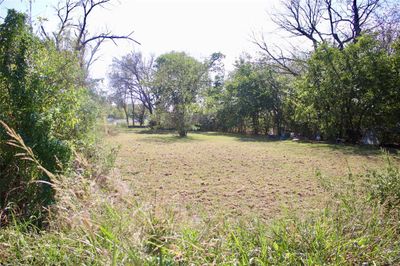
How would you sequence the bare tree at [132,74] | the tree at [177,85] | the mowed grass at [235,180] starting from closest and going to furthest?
the mowed grass at [235,180]
the tree at [177,85]
the bare tree at [132,74]

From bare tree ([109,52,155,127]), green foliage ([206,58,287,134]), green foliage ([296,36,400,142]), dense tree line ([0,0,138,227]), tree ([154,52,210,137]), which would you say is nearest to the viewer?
dense tree line ([0,0,138,227])

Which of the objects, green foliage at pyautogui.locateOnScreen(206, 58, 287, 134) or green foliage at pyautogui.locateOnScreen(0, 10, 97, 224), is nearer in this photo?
green foliage at pyautogui.locateOnScreen(0, 10, 97, 224)

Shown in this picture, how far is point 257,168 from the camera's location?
20.7 feet

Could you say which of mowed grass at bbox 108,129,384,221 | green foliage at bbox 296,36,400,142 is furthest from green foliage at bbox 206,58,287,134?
mowed grass at bbox 108,129,384,221

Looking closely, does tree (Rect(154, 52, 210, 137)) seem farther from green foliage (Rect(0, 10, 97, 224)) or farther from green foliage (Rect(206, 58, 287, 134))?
green foliage (Rect(0, 10, 97, 224))

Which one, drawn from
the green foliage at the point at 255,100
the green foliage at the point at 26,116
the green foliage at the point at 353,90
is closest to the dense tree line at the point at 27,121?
the green foliage at the point at 26,116

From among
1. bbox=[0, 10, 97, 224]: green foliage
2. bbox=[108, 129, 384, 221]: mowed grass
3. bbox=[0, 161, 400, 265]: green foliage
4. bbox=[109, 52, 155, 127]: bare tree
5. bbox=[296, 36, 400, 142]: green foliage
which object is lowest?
bbox=[108, 129, 384, 221]: mowed grass

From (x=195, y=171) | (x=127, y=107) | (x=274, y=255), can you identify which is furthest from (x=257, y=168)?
(x=127, y=107)

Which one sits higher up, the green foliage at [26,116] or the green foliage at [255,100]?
the green foliage at [255,100]

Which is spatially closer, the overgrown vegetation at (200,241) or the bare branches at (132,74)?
the overgrown vegetation at (200,241)

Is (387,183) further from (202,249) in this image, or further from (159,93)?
(159,93)

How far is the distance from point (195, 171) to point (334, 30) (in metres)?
15.4

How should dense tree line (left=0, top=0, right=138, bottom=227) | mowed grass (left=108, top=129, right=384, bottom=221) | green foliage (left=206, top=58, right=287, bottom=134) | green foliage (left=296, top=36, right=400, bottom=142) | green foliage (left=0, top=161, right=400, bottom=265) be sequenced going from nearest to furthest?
1. green foliage (left=0, top=161, right=400, bottom=265)
2. dense tree line (left=0, top=0, right=138, bottom=227)
3. mowed grass (left=108, top=129, right=384, bottom=221)
4. green foliage (left=296, top=36, right=400, bottom=142)
5. green foliage (left=206, top=58, right=287, bottom=134)

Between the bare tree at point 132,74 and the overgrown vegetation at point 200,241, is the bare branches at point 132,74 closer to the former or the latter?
the bare tree at point 132,74
